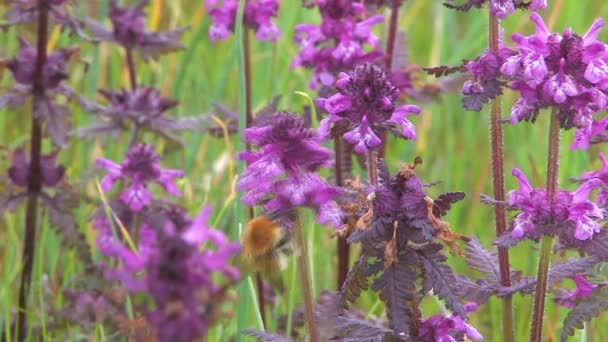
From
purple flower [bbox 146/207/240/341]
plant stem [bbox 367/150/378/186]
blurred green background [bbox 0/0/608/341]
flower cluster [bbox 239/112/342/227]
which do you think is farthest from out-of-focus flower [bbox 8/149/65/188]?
purple flower [bbox 146/207/240/341]

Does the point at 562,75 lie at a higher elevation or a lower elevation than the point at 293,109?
higher

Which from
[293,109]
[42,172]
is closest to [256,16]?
Result: [42,172]

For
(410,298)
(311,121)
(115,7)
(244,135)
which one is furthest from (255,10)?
(410,298)

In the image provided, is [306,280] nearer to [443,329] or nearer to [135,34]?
[443,329]

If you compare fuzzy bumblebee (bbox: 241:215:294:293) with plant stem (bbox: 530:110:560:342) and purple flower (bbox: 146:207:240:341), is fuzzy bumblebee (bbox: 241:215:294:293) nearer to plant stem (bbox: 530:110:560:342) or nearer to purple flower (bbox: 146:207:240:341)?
purple flower (bbox: 146:207:240:341)

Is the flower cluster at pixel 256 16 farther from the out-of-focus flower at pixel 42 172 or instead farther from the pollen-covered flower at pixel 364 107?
the pollen-covered flower at pixel 364 107
